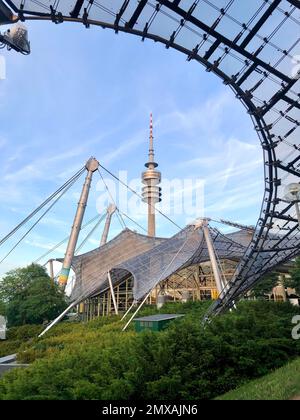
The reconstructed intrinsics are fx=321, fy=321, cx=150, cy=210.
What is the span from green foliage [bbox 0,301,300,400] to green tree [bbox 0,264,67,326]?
97.9 feet

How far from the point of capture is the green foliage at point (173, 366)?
10.5 metres

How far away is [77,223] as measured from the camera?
4975 cm

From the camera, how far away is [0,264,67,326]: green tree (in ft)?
138

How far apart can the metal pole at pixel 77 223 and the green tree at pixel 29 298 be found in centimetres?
331

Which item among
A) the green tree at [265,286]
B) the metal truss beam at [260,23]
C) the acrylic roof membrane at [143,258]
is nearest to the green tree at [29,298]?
the acrylic roof membrane at [143,258]

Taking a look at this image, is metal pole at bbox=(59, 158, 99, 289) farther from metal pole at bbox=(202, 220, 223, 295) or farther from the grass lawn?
the grass lawn

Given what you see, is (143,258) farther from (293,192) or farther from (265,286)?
(293,192)

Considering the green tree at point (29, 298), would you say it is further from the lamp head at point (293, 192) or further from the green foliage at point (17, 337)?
the lamp head at point (293, 192)

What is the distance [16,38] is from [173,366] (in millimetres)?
12111

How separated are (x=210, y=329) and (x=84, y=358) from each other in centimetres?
559

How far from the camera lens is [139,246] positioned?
61500 millimetres

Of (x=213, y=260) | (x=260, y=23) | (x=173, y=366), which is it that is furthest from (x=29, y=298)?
(x=260, y=23)

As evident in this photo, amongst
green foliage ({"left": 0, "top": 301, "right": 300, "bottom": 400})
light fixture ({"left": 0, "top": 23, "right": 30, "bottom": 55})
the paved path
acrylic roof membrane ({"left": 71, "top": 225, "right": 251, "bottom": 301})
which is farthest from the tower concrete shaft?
light fixture ({"left": 0, "top": 23, "right": 30, "bottom": 55})
